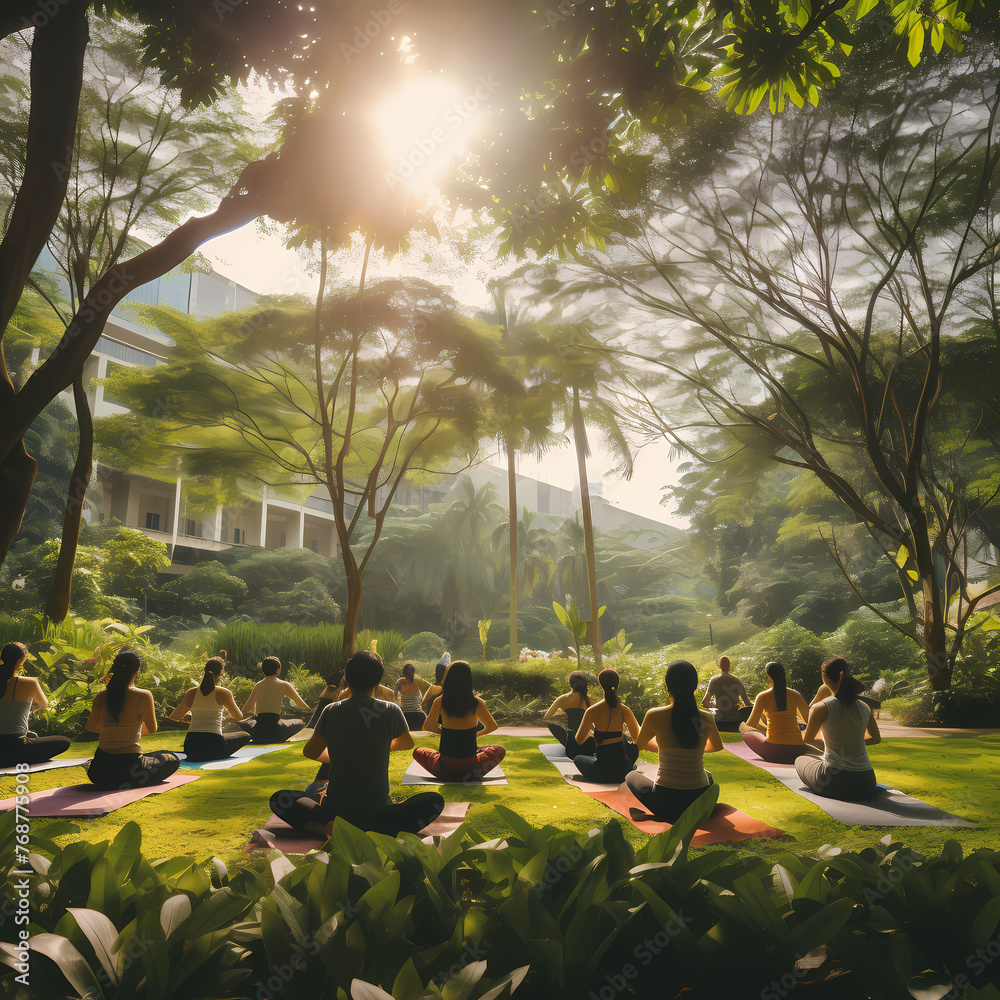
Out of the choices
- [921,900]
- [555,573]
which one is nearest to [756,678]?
[921,900]

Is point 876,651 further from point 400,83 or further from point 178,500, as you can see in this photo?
point 178,500

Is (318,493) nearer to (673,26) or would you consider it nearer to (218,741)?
(218,741)

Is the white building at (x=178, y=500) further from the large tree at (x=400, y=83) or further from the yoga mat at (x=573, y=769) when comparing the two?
the large tree at (x=400, y=83)

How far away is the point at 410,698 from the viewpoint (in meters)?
9.72

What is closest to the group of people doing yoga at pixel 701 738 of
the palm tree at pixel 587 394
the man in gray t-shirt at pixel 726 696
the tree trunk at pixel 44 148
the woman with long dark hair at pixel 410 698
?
the man in gray t-shirt at pixel 726 696

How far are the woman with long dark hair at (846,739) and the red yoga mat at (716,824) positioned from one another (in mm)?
977

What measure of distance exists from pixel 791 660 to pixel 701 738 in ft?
33.1

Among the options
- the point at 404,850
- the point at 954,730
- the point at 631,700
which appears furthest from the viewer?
the point at 631,700

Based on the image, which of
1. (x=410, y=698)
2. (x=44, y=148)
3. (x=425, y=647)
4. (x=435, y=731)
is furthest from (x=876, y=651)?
(x=425, y=647)

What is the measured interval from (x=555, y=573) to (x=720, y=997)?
122 ft

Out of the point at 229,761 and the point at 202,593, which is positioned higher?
the point at 202,593

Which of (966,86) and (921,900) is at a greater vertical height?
(966,86)

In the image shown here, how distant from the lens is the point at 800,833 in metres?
4.65

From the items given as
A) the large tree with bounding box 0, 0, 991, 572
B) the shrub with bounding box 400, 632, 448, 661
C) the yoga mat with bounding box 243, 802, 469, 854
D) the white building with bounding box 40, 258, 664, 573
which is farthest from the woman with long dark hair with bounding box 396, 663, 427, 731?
the shrub with bounding box 400, 632, 448, 661
